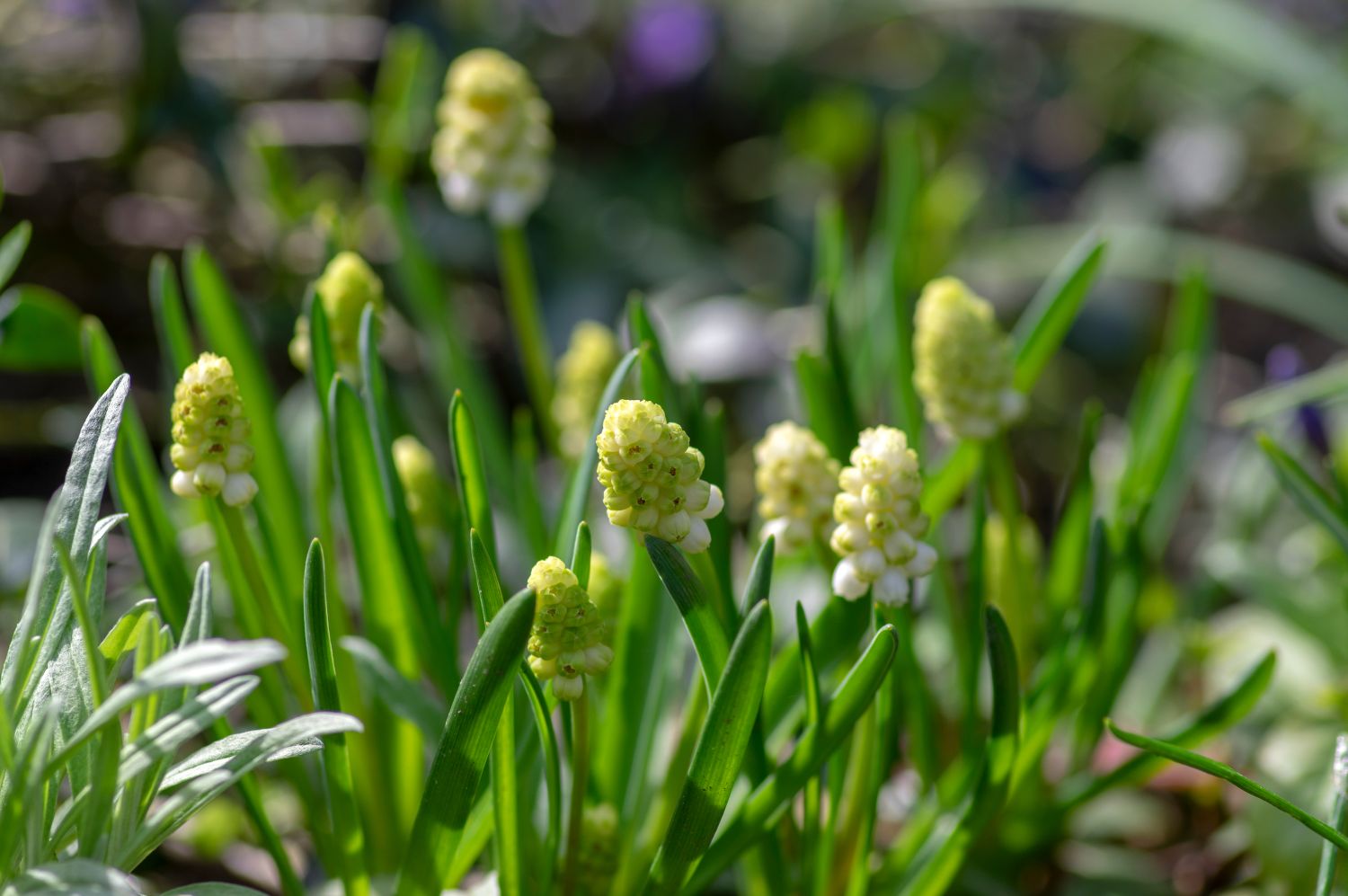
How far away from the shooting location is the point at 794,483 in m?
0.68

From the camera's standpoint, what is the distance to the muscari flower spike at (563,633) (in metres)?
0.54

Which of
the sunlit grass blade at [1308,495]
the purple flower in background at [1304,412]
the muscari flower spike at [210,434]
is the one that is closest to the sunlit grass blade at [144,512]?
the muscari flower spike at [210,434]

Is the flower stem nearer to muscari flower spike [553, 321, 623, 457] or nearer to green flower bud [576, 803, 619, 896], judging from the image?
green flower bud [576, 803, 619, 896]

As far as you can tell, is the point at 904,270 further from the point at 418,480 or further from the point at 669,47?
the point at 669,47

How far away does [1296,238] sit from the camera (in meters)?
2.12

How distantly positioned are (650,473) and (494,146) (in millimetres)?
526

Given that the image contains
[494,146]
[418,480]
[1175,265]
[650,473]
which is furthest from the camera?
[1175,265]

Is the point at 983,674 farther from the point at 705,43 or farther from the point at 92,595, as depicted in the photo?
the point at 705,43

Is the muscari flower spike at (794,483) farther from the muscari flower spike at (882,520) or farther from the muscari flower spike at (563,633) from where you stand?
the muscari flower spike at (563,633)

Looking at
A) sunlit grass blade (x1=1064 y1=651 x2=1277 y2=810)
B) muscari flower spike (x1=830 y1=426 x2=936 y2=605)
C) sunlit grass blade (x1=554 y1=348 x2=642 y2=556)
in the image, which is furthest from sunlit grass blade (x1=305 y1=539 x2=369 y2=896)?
sunlit grass blade (x1=1064 y1=651 x2=1277 y2=810)

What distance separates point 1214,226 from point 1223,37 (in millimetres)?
905

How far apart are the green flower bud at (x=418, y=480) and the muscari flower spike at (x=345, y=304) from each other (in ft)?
0.26

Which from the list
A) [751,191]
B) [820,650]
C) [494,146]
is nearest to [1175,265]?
[751,191]

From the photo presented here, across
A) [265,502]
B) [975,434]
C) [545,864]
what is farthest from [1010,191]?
[545,864]
